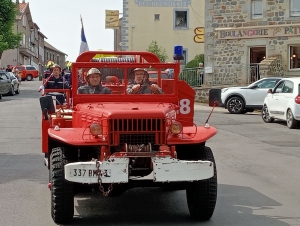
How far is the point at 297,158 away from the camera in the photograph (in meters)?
13.1

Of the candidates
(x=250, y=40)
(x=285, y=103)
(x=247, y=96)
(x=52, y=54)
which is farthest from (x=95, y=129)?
(x=52, y=54)

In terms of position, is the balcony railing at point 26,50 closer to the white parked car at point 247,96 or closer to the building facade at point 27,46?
the building facade at point 27,46

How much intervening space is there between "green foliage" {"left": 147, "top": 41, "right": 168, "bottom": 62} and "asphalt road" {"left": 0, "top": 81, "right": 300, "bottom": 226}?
3274 cm

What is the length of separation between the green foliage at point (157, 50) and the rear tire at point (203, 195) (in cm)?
4012

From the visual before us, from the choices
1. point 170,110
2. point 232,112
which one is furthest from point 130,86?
point 232,112

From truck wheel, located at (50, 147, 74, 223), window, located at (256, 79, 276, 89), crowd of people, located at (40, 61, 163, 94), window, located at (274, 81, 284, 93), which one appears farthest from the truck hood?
window, located at (256, 79, 276, 89)

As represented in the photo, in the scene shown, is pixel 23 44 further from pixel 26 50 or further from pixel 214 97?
pixel 214 97

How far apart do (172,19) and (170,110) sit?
149 ft

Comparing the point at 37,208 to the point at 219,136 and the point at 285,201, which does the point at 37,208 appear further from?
the point at 219,136

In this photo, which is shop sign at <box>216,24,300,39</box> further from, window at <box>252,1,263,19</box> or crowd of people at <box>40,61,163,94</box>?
crowd of people at <box>40,61,163,94</box>

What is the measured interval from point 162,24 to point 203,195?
45.8 metres

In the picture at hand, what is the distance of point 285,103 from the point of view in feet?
65.5

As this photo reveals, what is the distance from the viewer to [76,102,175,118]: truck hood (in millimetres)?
7059

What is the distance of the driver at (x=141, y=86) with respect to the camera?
8.38 metres
